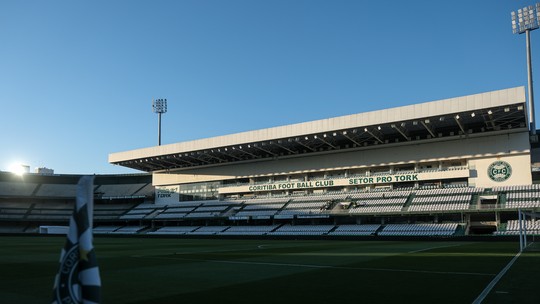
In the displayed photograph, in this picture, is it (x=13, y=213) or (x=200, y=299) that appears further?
(x=13, y=213)

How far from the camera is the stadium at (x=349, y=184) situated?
141ft

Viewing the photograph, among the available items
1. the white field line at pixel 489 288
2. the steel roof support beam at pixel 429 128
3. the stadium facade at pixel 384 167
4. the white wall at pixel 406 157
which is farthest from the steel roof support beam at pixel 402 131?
the white field line at pixel 489 288

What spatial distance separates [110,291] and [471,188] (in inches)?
1858

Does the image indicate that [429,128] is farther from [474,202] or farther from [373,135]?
[474,202]

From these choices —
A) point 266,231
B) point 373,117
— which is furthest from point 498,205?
point 266,231

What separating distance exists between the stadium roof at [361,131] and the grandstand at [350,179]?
0.13 meters

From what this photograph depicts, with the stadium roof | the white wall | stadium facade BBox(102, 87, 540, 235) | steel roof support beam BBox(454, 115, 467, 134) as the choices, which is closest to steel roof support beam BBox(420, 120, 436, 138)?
the stadium roof

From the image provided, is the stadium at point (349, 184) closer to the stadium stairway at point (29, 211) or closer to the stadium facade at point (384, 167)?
the stadium facade at point (384, 167)

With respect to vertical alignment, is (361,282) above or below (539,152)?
below

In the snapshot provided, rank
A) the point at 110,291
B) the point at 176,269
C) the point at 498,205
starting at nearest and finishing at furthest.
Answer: the point at 110,291
the point at 176,269
the point at 498,205

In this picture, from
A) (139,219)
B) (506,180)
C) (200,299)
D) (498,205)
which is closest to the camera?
(200,299)

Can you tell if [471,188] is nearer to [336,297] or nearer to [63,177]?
[336,297]

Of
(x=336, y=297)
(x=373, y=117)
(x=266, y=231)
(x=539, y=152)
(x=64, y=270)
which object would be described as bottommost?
(x=266, y=231)

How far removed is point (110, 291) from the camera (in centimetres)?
1007
